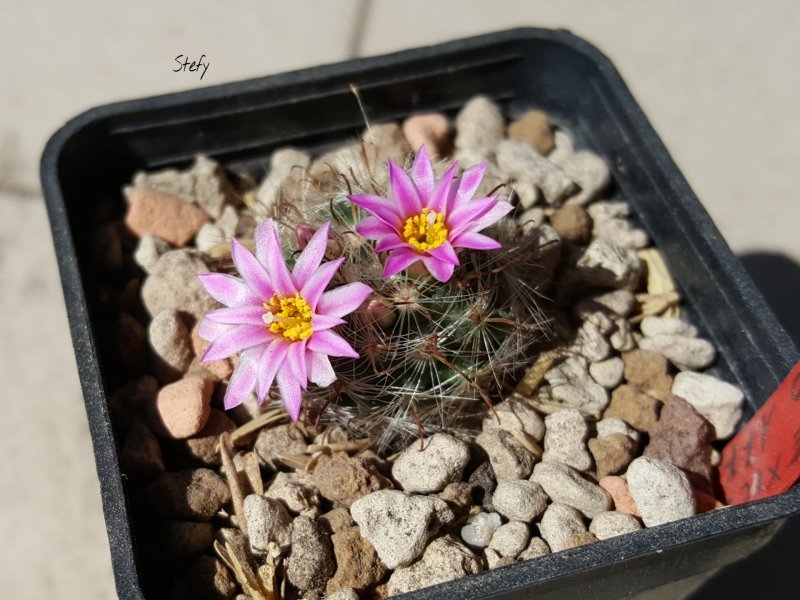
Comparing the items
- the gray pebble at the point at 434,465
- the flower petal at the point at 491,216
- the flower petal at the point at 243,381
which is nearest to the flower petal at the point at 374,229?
the flower petal at the point at 491,216

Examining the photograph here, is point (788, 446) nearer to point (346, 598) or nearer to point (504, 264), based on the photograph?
point (504, 264)

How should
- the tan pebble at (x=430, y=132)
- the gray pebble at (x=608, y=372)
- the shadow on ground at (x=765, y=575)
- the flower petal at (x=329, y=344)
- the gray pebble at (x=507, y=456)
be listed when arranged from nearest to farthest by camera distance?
the flower petal at (x=329, y=344) → the gray pebble at (x=507, y=456) → the gray pebble at (x=608, y=372) → the shadow on ground at (x=765, y=575) → the tan pebble at (x=430, y=132)

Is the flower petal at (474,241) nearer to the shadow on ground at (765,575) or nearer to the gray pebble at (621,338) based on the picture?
the gray pebble at (621,338)

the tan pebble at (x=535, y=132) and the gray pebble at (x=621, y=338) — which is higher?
the tan pebble at (x=535, y=132)

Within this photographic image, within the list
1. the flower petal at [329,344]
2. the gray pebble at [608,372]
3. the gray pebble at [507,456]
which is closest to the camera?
the flower petal at [329,344]

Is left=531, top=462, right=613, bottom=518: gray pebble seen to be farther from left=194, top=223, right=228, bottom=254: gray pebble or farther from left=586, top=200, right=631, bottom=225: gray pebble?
left=194, top=223, right=228, bottom=254: gray pebble

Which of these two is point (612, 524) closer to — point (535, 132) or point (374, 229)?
point (374, 229)

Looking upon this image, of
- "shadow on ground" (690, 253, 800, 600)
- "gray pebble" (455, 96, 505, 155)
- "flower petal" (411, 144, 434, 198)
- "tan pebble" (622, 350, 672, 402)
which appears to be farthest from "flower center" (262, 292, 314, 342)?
"shadow on ground" (690, 253, 800, 600)
